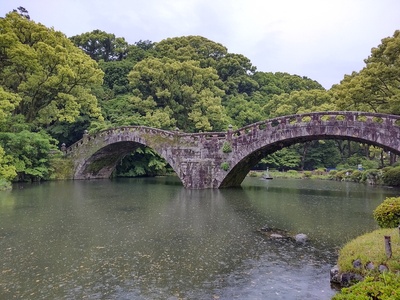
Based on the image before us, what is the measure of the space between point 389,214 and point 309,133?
14.6 m

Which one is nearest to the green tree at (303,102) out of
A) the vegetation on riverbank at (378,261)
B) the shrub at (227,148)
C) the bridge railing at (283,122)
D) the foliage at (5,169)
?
the bridge railing at (283,122)

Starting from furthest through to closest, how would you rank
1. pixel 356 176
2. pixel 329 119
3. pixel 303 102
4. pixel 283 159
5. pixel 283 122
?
1. pixel 283 159
2. pixel 303 102
3. pixel 356 176
4. pixel 283 122
5. pixel 329 119

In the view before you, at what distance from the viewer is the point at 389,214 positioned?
37.8 feet

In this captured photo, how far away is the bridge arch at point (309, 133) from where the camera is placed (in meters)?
23.0

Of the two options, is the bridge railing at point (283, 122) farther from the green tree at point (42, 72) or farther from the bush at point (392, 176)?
the bush at point (392, 176)

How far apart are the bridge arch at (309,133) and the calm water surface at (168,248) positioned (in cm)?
432

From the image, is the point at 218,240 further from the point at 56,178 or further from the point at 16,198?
the point at 56,178

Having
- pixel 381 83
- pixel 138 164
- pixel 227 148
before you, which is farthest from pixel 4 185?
pixel 381 83

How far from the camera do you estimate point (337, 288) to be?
918 cm

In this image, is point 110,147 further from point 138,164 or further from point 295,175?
point 295,175

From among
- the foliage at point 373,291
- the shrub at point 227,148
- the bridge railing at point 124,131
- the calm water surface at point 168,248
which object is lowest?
the calm water surface at point 168,248

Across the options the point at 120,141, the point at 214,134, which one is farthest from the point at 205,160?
the point at 120,141

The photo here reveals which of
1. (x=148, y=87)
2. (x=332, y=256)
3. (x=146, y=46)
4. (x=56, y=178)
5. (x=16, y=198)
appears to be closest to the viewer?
(x=332, y=256)

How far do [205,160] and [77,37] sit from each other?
142 feet
